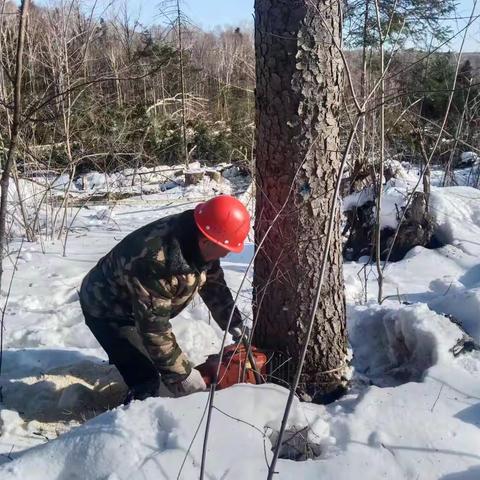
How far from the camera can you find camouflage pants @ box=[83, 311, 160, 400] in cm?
322

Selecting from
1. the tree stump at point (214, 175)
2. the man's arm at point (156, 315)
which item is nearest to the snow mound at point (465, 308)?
the man's arm at point (156, 315)

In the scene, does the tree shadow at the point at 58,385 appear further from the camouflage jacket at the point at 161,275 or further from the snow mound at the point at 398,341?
the snow mound at the point at 398,341

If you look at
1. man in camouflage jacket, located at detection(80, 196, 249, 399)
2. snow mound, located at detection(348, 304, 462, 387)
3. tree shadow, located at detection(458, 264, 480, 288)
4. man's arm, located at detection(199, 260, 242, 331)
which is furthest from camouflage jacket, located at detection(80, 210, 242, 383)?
tree shadow, located at detection(458, 264, 480, 288)

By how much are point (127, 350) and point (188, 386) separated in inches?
20.3

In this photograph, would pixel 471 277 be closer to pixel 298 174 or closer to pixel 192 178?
pixel 298 174

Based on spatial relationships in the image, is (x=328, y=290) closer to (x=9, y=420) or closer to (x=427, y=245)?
(x=9, y=420)

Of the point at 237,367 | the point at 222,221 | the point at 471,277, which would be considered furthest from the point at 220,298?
the point at 471,277

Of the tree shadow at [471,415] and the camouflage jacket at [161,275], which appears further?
the camouflage jacket at [161,275]

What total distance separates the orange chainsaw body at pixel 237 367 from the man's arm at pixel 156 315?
0.70ft

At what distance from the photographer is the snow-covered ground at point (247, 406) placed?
216cm

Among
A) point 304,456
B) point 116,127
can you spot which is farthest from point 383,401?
point 116,127

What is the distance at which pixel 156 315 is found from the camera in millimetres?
2832

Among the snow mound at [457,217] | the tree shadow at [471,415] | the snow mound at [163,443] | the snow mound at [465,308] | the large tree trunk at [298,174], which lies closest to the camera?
the snow mound at [163,443]

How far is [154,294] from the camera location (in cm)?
282
